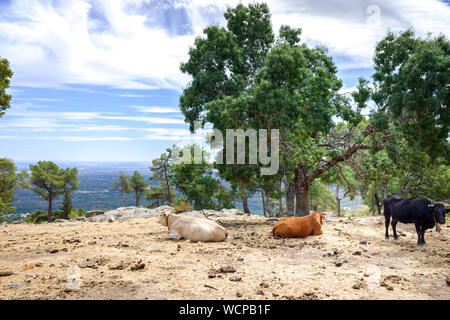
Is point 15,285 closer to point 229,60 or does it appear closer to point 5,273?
point 5,273

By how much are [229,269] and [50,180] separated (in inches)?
2055

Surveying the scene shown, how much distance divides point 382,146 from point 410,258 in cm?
745

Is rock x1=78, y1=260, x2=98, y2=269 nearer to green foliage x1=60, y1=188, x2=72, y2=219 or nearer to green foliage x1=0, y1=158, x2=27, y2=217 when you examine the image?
green foliage x1=0, y1=158, x2=27, y2=217

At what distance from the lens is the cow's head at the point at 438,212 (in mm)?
8289

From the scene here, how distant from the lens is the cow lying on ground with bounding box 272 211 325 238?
10450 mm

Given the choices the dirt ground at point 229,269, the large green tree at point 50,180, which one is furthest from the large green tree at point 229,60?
the large green tree at point 50,180

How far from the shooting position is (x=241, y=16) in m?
16.4

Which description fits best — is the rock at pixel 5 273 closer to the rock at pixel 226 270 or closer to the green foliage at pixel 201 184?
the rock at pixel 226 270

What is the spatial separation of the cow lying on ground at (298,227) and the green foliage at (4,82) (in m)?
13.5

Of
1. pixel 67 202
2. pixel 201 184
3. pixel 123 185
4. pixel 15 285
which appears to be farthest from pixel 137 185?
pixel 15 285

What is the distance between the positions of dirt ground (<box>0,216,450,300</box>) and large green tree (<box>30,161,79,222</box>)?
1804 inches

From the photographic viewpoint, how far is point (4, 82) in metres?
13.9

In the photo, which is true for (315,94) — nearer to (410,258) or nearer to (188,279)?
(410,258)
